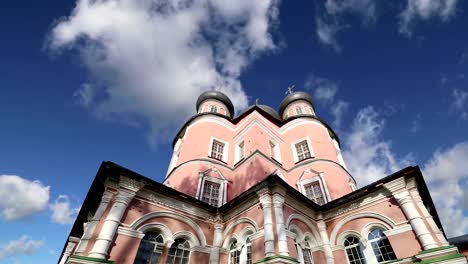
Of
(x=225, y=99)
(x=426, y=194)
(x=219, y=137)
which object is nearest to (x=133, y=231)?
(x=219, y=137)

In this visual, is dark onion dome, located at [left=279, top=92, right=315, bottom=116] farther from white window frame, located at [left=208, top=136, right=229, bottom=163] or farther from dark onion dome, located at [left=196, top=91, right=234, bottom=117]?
white window frame, located at [left=208, top=136, right=229, bottom=163]

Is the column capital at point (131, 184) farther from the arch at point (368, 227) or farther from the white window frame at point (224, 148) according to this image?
the arch at point (368, 227)

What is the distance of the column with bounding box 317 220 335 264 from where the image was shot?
10594mm

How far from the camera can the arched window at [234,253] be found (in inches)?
416

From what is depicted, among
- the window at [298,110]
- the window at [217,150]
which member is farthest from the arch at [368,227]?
the window at [298,110]

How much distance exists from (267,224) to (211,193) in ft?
18.9

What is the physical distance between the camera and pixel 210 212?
1203 centimetres

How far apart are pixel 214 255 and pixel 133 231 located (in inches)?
155

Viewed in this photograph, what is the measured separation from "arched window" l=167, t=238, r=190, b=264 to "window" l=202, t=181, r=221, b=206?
3.35 meters

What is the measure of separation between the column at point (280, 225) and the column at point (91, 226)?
22.5 feet

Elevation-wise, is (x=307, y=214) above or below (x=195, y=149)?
below

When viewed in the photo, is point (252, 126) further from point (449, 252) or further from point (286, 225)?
point (449, 252)

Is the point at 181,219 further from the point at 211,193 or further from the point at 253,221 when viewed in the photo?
the point at 211,193

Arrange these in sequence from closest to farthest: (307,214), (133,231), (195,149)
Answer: (133,231) < (307,214) < (195,149)
